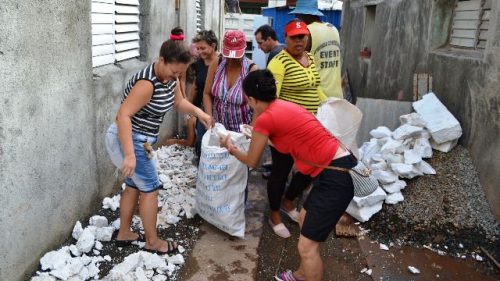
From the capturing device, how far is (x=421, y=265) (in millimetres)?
3709

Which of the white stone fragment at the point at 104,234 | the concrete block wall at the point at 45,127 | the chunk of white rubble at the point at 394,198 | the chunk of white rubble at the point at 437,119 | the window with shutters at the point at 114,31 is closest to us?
the concrete block wall at the point at 45,127

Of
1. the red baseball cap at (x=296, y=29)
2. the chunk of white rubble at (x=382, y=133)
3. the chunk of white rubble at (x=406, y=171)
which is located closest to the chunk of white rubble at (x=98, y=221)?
the red baseball cap at (x=296, y=29)

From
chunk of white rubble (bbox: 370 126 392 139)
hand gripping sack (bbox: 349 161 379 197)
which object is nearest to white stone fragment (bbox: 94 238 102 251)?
hand gripping sack (bbox: 349 161 379 197)

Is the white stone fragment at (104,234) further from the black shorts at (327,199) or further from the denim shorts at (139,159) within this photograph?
the black shorts at (327,199)

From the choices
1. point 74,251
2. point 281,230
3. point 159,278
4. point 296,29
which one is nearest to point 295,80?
point 296,29

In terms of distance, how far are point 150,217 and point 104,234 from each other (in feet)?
1.66

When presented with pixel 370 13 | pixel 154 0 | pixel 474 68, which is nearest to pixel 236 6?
pixel 370 13

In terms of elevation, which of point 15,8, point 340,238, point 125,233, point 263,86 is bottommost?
point 340,238

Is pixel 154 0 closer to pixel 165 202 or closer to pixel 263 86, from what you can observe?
pixel 165 202

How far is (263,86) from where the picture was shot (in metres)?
2.84

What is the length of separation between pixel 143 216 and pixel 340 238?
1894mm

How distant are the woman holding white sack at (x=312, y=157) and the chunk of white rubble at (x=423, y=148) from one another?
2203 mm

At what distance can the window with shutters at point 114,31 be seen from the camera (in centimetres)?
406

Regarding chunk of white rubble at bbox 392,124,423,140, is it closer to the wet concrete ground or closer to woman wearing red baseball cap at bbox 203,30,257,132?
the wet concrete ground
